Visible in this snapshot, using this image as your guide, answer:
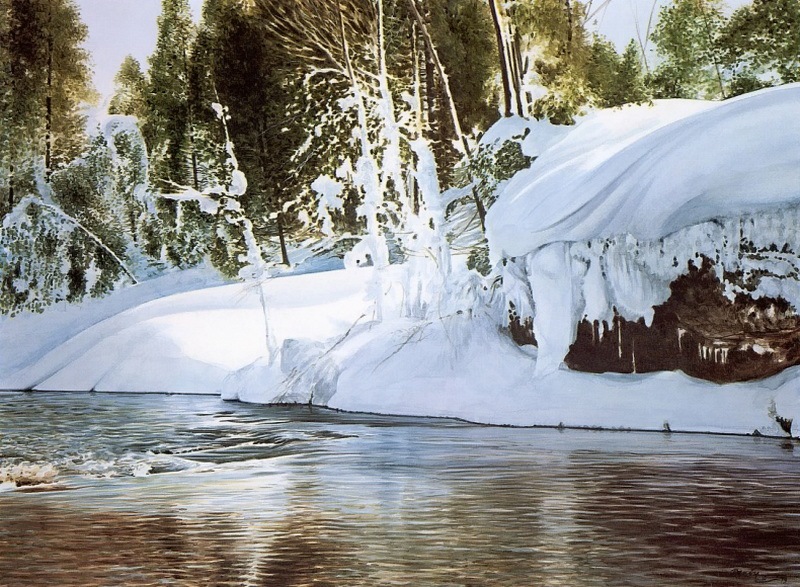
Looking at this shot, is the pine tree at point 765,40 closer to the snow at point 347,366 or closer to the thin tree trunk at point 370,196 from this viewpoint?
the thin tree trunk at point 370,196

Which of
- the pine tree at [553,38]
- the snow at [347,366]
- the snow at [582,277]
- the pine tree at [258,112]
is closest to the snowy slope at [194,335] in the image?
the snow at [347,366]

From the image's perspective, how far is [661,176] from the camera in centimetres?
1331

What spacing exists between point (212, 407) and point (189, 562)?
12390mm

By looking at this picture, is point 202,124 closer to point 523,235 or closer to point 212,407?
point 212,407

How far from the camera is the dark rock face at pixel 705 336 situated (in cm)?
1292

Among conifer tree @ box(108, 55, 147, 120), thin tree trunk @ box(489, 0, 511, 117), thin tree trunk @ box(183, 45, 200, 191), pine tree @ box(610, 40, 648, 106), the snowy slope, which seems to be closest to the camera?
thin tree trunk @ box(489, 0, 511, 117)

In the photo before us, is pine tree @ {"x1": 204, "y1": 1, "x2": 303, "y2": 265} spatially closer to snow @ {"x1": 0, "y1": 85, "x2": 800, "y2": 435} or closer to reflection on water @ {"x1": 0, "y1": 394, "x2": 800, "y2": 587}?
snow @ {"x1": 0, "y1": 85, "x2": 800, "y2": 435}

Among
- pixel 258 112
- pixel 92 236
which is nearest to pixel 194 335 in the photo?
pixel 92 236

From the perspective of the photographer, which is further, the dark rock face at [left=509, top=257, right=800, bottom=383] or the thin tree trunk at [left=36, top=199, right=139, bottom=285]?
the thin tree trunk at [left=36, top=199, right=139, bottom=285]

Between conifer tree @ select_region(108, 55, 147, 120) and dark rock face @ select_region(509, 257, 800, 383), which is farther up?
conifer tree @ select_region(108, 55, 147, 120)

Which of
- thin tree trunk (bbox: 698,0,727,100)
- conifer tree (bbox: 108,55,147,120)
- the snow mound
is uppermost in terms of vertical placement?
conifer tree (bbox: 108,55,147,120)

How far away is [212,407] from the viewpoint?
1811 cm

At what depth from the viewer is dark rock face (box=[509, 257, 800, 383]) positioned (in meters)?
12.9
